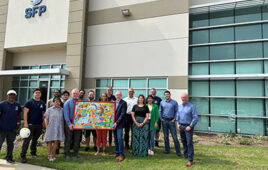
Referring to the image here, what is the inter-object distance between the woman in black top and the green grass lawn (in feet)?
0.81

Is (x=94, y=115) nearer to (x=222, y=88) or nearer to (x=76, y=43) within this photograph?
(x=222, y=88)

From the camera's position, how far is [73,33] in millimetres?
11391

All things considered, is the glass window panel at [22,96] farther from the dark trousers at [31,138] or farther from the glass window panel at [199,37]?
the glass window panel at [199,37]

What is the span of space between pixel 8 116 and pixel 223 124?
9.22 m

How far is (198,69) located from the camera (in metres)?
9.72

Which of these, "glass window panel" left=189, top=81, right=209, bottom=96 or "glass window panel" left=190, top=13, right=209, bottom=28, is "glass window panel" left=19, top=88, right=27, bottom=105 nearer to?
"glass window panel" left=189, top=81, right=209, bottom=96

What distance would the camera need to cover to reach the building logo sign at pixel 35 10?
40.6ft

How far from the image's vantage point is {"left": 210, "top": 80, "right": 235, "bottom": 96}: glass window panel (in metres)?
9.04

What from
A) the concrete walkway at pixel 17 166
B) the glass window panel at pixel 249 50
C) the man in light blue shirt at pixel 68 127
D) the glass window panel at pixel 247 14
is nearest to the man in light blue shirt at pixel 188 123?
the man in light blue shirt at pixel 68 127

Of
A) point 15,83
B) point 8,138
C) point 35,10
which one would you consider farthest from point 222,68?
point 15,83

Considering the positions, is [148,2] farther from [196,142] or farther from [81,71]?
[196,142]

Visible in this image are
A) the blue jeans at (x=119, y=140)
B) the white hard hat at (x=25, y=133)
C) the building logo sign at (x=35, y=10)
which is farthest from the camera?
the building logo sign at (x=35, y=10)

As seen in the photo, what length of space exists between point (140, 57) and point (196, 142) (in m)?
5.46

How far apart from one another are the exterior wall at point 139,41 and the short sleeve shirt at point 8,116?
659 cm
